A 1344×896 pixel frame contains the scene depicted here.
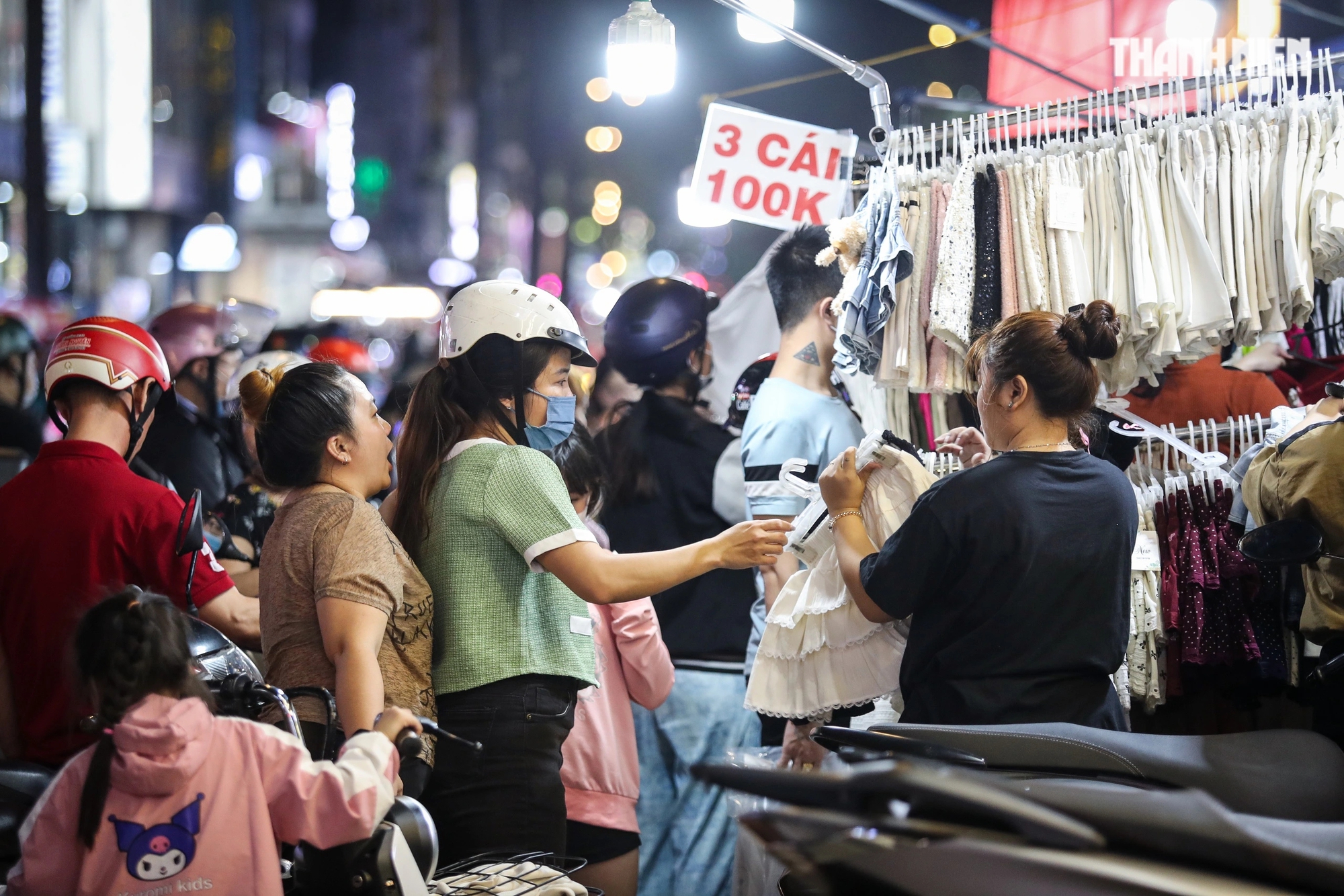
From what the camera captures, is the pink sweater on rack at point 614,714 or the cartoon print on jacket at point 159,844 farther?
the pink sweater on rack at point 614,714

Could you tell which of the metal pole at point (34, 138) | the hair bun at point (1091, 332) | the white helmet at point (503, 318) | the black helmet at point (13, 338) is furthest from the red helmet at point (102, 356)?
the metal pole at point (34, 138)

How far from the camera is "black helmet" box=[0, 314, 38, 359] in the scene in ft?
25.7

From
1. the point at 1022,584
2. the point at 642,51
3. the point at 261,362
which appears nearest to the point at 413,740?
the point at 1022,584

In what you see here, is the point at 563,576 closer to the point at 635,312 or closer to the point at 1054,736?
the point at 1054,736

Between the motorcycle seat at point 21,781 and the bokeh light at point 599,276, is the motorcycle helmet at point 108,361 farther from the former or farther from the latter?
the bokeh light at point 599,276

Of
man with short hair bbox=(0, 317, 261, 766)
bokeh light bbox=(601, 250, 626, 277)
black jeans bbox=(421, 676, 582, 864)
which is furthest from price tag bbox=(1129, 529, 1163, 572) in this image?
bokeh light bbox=(601, 250, 626, 277)

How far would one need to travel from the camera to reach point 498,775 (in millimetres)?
3018

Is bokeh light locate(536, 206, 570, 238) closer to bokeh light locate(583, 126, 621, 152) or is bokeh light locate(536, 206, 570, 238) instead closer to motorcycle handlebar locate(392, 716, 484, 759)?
bokeh light locate(583, 126, 621, 152)

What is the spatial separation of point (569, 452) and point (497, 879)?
2.10 meters

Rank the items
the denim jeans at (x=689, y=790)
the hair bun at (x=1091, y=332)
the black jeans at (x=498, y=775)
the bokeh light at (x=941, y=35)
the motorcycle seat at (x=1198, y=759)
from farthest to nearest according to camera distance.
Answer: the bokeh light at (x=941, y=35) → the denim jeans at (x=689, y=790) → the hair bun at (x=1091, y=332) → the black jeans at (x=498, y=775) → the motorcycle seat at (x=1198, y=759)

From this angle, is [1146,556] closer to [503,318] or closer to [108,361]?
[503,318]

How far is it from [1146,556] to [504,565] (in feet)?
7.19

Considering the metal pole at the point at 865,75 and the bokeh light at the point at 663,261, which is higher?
the bokeh light at the point at 663,261

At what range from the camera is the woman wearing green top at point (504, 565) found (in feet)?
9.93
